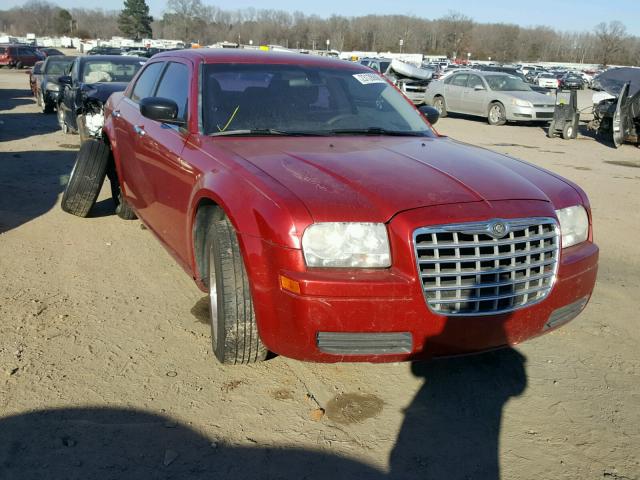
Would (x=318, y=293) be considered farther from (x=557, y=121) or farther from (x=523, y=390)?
(x=557, y=121)

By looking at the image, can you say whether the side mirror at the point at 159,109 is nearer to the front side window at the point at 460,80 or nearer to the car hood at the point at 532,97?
the car hood at the point at 532,97

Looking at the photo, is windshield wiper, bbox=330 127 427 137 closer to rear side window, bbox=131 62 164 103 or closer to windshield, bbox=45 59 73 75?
rear side window, bbox=131 62 164 103

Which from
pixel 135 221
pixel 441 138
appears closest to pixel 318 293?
pixel 441 138

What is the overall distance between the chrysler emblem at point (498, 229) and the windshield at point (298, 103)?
5.05ft

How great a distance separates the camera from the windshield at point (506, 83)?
19625 millimetres

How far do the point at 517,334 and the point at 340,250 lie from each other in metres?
1.00

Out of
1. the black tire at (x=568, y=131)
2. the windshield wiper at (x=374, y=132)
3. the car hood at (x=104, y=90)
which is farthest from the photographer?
the black tire at (x=568, y=131)

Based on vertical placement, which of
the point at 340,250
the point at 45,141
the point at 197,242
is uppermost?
the point at 340,250

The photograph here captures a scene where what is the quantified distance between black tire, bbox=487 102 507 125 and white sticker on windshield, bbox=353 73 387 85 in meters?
15.2

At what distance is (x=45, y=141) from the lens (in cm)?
1206

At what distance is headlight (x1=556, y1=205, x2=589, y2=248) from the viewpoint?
130 inches

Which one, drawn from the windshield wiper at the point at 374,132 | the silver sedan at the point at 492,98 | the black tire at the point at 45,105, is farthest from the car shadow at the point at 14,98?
the windshield wiper at the point at 374,132

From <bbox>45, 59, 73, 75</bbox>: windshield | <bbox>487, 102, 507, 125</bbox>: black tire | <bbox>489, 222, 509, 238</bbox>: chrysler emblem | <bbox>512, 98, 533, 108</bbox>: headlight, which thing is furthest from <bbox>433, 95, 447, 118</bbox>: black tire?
<bbox>489, 222, 509, 238</bbox>: chrysler emblem

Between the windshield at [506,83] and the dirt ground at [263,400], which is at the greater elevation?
the windshield at [506,83]
